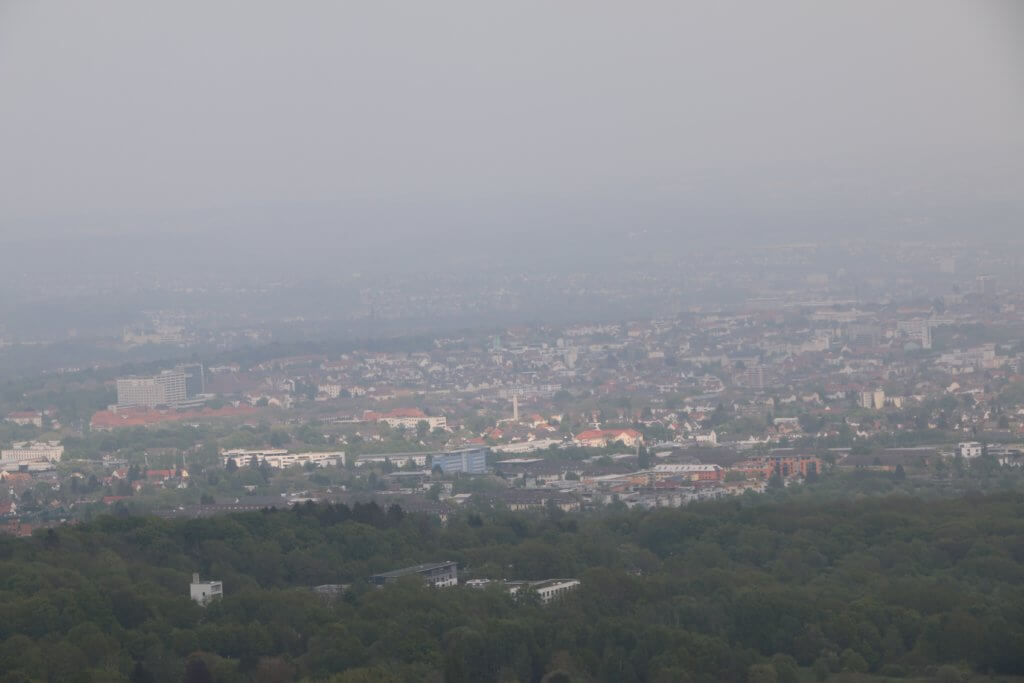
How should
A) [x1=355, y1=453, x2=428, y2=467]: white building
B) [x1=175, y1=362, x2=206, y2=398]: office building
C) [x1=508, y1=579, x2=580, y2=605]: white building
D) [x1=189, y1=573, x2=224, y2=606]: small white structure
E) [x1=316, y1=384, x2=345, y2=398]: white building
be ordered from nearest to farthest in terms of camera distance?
[x1=189, y1=573, x2=224, y2=606]: small white structure < [x1=508, y1=579, x2=580, y2=605]: white building < [x1=355, y1=453, x2=428, y2=467]: white building < [x1=316, y1=384, x2=345, y2=398]: white building < [x1=175, y1=362, x2=206, y2=398]: office building

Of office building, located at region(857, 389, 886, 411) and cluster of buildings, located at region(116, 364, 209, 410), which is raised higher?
cluster of buildings, located at region(116, 364, 209, 410)

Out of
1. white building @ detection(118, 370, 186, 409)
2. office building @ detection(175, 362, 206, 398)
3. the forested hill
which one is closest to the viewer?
the forested hill

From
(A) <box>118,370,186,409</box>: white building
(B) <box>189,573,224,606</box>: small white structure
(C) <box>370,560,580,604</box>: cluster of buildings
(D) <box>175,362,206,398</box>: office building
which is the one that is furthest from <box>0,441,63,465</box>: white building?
(B) <box>189,573,224,606</box>: small white structure

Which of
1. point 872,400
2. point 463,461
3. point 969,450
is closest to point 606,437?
point 463,461

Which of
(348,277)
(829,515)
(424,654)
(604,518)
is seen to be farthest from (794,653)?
(348,277)

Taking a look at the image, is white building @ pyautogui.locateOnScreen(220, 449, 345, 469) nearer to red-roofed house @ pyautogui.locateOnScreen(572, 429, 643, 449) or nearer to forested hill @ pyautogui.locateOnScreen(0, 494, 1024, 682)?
red-roofed house @ pyautogui.locateOnScreen(572, 429, 643, 449)
